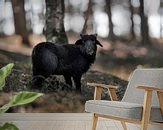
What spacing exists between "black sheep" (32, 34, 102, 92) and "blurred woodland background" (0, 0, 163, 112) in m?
0.10

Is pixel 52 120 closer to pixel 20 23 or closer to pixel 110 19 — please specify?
pixel 20 23

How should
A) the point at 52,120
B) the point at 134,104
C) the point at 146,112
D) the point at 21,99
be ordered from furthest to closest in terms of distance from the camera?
1. the point at 52,120
2. the point at 134,104
3. the point at 146,112
4. the point at 21,99

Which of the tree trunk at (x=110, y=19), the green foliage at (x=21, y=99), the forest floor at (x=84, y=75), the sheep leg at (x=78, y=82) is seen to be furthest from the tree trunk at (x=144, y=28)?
the green foliage at (x=21, y=99)

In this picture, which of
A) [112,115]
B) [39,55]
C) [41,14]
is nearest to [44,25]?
[41,14]

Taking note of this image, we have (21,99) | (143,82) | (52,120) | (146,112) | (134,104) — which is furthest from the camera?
(52,120)

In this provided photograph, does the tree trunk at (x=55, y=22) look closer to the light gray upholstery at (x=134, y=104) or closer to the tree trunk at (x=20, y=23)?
the tree trunk at (x=20, y=23)

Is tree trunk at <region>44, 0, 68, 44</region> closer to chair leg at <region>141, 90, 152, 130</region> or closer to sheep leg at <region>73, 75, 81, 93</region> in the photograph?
sheep leg at <region>73, 75, 81, 93</region>

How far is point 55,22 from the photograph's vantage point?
491 cm

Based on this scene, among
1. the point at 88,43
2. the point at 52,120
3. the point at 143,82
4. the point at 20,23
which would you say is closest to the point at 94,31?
the point at 88,43

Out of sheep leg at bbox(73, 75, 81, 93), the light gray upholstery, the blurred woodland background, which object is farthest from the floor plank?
the light gray upholstery

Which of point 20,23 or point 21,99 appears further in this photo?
point 20,23

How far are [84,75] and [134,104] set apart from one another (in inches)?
77.5

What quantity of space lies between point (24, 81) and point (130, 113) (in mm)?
2422

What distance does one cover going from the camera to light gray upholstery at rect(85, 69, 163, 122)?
109 inches
